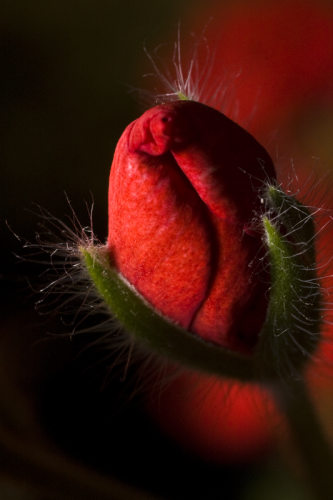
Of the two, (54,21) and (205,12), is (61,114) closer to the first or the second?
(54,21)

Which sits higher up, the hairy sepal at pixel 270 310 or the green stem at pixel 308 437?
the hairy sepal at pixel 270 310

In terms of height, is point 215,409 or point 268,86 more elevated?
point 268,86

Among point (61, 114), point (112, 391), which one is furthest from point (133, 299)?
point (61, 114)

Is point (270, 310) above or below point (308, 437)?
above

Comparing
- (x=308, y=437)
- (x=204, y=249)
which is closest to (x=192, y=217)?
(x=204, y=249)

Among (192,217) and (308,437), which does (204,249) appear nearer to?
(192,217)
